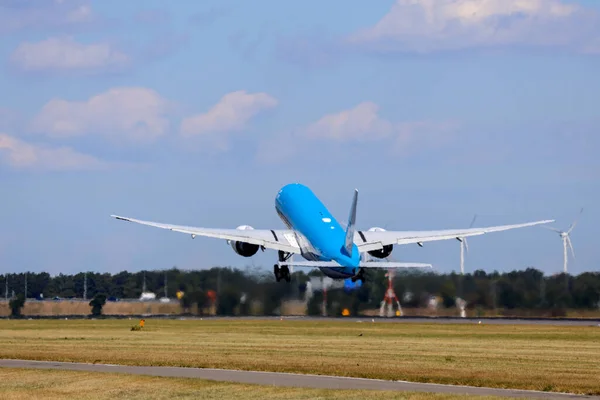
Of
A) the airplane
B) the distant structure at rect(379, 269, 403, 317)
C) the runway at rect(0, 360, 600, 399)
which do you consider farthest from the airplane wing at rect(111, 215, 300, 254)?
the runway at rect(0, 360, 600, 399)

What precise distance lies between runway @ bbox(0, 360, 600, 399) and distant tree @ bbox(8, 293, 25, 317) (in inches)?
2774

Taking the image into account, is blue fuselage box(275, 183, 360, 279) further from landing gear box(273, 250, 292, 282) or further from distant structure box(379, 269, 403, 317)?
distant structure box(379, 269, 403, 317)

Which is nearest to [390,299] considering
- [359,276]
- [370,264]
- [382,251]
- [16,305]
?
[382,251]

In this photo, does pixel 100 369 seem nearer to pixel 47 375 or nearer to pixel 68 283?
pixel 47 375

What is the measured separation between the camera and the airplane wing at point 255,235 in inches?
3497

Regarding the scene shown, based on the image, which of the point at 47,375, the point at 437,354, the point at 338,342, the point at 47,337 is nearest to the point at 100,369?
the point at 47,375

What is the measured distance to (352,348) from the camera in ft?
220

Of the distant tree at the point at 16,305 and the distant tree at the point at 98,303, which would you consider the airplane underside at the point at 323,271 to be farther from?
the distant tree at the point at 16,305

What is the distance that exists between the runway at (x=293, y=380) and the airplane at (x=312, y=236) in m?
29.9

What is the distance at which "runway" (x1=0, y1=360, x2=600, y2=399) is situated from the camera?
41.9 metres

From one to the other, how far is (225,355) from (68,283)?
7806 centimetres

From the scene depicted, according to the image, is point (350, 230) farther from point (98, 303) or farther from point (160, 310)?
point (98, 303)

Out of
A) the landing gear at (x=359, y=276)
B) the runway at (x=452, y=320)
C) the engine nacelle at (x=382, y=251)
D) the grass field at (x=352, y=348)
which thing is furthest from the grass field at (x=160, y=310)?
the landing gear at (x=359, y=276)

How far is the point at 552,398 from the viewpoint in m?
39.5
